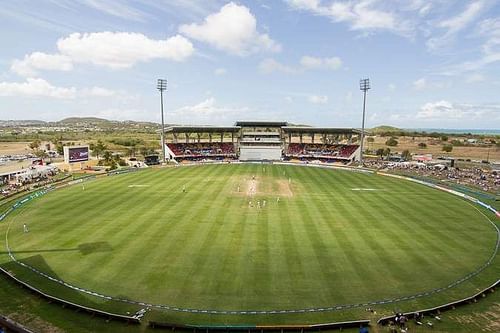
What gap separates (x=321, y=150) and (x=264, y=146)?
17207mm

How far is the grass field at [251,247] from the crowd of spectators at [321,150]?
44715 mm

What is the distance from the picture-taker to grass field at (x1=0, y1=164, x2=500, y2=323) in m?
20.0

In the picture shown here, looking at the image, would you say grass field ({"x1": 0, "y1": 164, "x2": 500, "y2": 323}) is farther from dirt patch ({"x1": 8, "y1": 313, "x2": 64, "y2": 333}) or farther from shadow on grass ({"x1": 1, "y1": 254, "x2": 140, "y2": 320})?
dirt patch ({"x1": 8, "y1": 313, "x2": 64, "y2": 333})

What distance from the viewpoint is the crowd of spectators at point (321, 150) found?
9275 centimetres

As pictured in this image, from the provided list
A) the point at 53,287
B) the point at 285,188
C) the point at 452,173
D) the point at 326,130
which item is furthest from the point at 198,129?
the point at 53,287

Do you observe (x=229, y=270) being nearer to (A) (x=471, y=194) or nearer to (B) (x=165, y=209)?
(B) (x=165, y=209)

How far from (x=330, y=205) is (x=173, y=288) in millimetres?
25813

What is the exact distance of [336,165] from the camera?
82250 millimetres

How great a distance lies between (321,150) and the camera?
320ft

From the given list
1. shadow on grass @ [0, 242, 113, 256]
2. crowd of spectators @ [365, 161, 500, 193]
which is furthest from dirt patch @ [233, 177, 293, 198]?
crowd of spectators @ [365, 161, 500, 193]

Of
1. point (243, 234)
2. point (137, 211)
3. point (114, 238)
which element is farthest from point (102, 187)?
point (243, 234)

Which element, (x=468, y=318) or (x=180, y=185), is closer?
(x=468, y=318)

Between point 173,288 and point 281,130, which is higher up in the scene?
point 281,130

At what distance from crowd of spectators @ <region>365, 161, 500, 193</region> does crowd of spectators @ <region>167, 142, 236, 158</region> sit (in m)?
40.9
